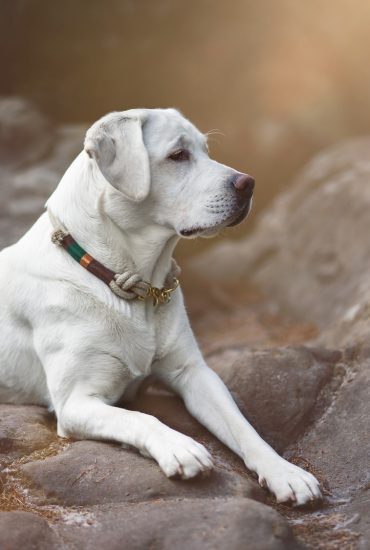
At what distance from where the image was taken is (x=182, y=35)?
39.3 ft

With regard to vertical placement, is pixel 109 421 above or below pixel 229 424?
below

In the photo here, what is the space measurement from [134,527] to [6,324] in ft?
5.70

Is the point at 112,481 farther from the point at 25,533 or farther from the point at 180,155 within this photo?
the point at 180,155

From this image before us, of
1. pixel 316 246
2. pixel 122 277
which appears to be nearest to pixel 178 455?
pixel 122 277

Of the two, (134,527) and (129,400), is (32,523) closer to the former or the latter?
(134,527)

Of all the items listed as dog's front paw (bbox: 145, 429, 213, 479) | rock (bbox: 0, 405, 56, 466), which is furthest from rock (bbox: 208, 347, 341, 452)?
rock (bbox: 0, 405, 56, 466)

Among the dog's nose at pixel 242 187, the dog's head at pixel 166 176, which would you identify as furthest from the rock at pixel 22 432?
the dog's nose at pixel 242 187

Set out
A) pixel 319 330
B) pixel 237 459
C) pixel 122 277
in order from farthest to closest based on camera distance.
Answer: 1. pixel 319 330
2. pixel 122 277
3. pixel 237 459

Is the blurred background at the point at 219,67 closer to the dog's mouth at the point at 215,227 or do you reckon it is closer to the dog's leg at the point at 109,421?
the dog's mouth at the point at 215,227

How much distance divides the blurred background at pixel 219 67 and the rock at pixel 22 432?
7.45 meters

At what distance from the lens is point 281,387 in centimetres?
448

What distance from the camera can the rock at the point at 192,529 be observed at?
2893mm

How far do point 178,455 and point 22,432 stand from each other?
37.9 inches

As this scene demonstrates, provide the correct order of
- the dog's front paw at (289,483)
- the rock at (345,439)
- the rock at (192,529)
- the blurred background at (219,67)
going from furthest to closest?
the blurred background at (219,67) < the rock at (345,439) < the dog's front paw at (289,483) < the rock at (192,529)
